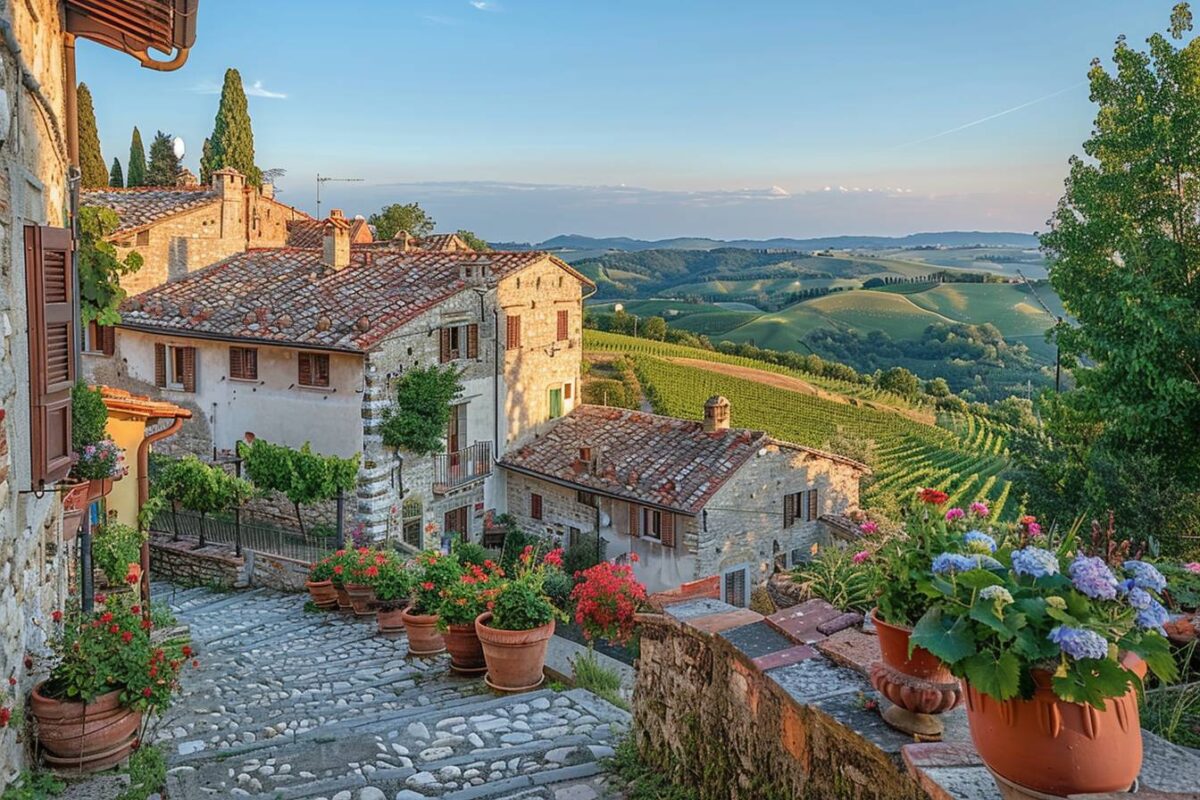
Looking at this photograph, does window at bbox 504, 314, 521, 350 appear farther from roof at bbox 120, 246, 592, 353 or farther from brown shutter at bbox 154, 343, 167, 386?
brown shutter at bbox 154, 343, 167, 386

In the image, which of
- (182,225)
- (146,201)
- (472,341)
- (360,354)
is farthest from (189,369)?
(472,341)

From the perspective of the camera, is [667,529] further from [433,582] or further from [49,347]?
[49,347]

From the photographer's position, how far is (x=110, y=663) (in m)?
4.84

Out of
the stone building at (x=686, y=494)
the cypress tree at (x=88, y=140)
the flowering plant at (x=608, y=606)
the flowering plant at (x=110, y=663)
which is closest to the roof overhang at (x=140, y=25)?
the flowering plant at (x=110, y=663)

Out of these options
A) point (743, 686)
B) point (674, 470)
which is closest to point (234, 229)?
point (674, 470)

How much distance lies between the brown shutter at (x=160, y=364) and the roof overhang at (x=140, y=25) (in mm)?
13811

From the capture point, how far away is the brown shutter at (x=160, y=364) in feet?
62.6

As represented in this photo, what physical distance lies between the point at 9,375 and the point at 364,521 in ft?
46.1

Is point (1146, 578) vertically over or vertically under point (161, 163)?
under

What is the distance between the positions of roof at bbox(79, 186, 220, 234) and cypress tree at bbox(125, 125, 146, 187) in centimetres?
1632

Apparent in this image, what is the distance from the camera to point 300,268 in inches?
810

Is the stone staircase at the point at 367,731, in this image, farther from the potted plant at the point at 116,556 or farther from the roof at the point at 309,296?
the roof at the point at 309,296

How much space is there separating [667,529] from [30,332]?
15.5 metres

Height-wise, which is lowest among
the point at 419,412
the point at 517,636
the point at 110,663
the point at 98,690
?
the point at 517,636
